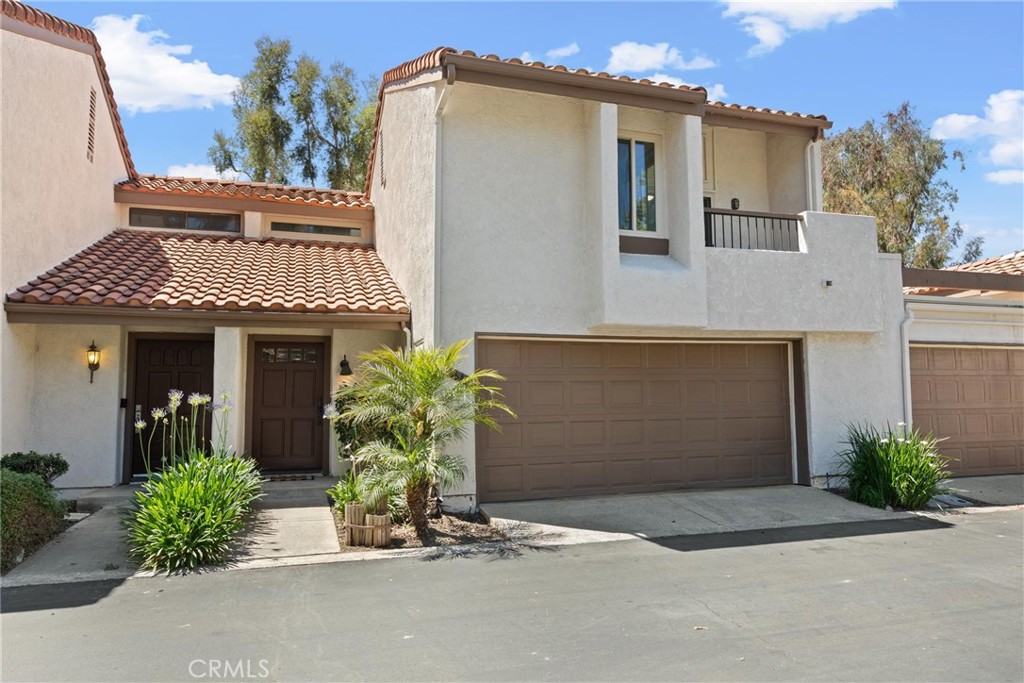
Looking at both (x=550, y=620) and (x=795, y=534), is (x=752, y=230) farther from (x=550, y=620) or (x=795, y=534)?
(x=550, y=620)

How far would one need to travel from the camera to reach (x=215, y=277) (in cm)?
1015

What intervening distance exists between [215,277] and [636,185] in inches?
273

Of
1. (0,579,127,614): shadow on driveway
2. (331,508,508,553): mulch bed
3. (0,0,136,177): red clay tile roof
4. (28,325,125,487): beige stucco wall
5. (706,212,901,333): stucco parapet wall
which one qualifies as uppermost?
(0,0,136,177): red clay tile roof

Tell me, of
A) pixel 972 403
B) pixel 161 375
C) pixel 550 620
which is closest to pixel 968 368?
pixel 972 403

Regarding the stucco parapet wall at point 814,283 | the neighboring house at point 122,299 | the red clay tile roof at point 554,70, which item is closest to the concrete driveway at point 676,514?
the stucco parapet wall at point 814,283

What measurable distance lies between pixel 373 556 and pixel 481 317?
354 centimetres

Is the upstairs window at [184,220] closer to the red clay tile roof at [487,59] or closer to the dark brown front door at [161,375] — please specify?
the dark brown front door at [161,375]

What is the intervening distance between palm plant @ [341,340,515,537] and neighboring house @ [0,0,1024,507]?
1058 millimetres

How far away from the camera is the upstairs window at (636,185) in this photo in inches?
384

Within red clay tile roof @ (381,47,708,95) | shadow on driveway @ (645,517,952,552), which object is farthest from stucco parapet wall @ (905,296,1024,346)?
red clay tile roof @ (381,47,708,95)

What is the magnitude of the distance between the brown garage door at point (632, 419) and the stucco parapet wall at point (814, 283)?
81 centimetres

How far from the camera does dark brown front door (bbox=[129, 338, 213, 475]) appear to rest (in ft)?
34.7

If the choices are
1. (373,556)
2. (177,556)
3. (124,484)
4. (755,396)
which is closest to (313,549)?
(373,556)

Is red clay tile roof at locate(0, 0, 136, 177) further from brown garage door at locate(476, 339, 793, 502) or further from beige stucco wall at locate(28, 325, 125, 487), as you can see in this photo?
brown garage door at locate(476, 339, 793, 502)
